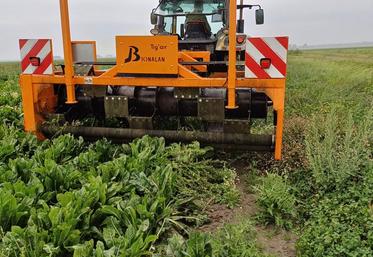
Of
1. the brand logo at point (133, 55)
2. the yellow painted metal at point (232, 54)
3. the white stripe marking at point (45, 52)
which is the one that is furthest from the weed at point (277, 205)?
the white stripe marking at point (45, 52)

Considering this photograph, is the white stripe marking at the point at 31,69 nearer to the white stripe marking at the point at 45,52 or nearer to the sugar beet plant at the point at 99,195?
the white stripe marking at the point at 45,52

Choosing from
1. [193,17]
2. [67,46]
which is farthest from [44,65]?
[193,17]

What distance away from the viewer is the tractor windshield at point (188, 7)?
22.7 feet

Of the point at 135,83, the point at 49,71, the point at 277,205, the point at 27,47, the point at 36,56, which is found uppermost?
the point at 27,47

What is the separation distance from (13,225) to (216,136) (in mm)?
2248

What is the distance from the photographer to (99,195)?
3109 mm

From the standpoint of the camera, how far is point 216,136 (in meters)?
4.28

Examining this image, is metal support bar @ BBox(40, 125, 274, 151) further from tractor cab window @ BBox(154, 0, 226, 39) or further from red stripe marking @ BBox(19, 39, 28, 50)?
tractor cab window @ BBox(154, 0, 226, 39)

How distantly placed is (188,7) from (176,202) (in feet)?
15.1

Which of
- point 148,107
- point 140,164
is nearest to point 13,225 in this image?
point 140,164

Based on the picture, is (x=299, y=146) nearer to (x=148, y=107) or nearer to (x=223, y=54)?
(x=148, y=107)

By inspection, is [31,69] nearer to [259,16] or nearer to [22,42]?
[22,42]

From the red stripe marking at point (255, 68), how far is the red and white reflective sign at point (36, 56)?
228cm

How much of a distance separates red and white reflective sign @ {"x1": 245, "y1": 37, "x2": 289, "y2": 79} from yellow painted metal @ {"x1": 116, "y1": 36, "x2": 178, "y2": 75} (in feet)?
2.59
